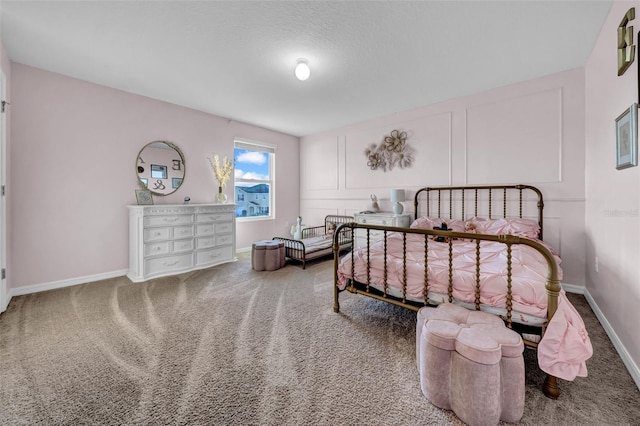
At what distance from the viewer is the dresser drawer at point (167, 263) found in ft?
12.0

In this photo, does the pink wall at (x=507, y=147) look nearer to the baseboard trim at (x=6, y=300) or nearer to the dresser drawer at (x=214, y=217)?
the dresser drawer at (x=214, y=217)

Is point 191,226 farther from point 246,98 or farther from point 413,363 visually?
point 413,363

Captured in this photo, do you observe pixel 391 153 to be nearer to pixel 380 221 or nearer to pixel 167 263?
pixel 380 221

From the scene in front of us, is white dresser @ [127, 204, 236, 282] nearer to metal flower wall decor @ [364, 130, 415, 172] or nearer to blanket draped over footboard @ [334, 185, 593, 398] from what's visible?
blanket draped over footboard @ [334, 185, 593, 398]

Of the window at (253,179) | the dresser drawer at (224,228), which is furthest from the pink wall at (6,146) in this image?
the window at (253,179)

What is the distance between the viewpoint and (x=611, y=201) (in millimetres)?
2227

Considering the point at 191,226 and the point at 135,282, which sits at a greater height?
the point at 191,226

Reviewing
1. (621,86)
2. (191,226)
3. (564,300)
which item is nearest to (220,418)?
(564,300)

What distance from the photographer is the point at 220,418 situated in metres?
1.35

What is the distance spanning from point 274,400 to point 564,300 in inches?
70.0

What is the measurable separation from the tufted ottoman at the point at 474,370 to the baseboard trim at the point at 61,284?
4.19 meters

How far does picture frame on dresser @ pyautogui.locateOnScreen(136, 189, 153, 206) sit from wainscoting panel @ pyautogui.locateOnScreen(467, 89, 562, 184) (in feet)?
16.1

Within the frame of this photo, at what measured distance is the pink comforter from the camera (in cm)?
137

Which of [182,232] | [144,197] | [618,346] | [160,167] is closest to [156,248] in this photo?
[182,232]
